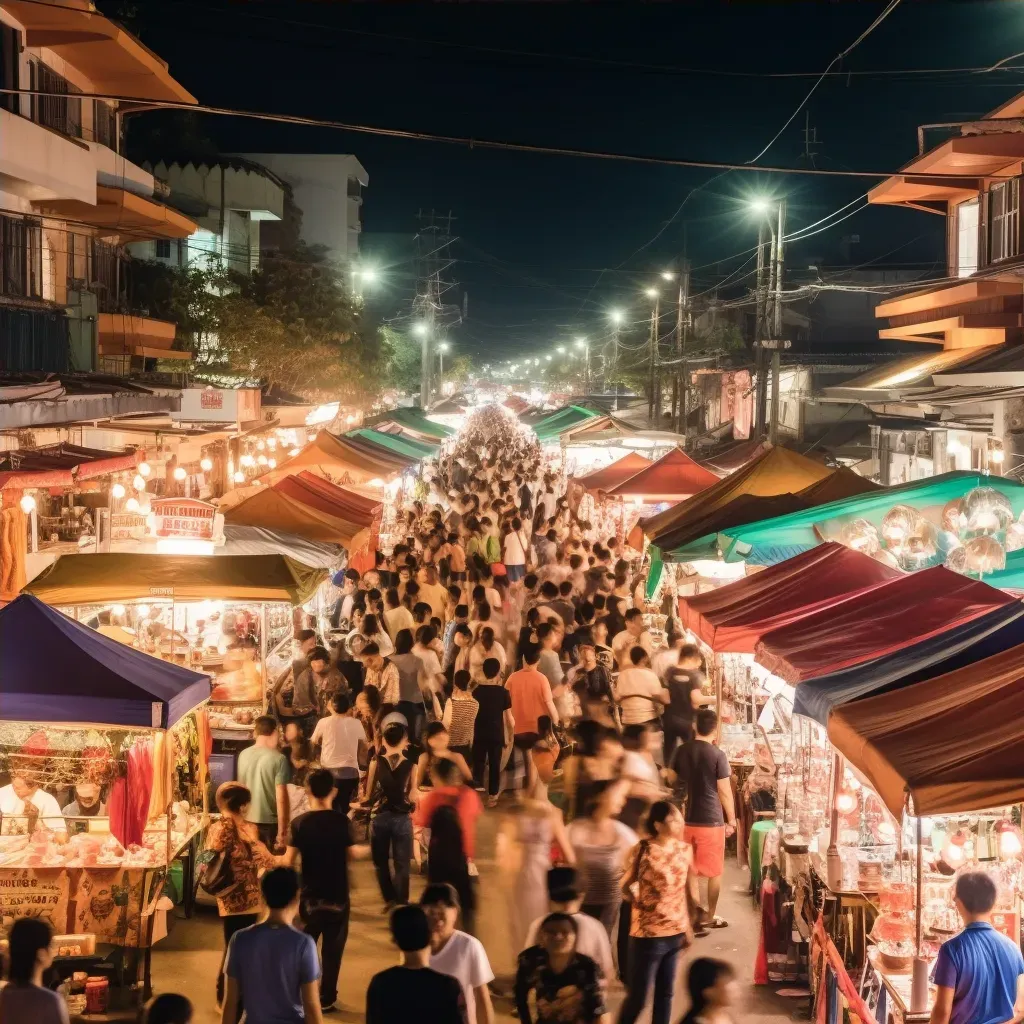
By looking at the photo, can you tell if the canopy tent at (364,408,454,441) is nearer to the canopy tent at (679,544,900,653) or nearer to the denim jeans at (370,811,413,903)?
the canopy tent at (679,544,900,653)

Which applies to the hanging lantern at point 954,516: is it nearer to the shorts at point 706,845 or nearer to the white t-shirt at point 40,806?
the shorts at point 706,845

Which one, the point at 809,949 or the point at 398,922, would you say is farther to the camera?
the point at 809,949

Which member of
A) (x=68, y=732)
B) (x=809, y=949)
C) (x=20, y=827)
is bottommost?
(x=809, y=949)

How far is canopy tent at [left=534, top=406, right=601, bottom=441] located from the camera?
32094mm

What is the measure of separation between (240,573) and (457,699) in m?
2.66

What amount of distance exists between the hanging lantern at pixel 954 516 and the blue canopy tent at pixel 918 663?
3574 mm

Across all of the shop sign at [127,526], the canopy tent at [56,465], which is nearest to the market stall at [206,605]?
the shop sign at [127,526]

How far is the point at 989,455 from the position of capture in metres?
22.0

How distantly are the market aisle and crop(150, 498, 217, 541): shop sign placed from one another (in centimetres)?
428

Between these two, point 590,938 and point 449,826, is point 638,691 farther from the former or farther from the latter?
point 590,938

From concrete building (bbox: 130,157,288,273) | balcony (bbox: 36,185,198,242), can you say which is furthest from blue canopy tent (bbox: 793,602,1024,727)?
concrete building (bbox: 130,157,288,273)

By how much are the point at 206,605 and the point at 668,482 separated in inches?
366

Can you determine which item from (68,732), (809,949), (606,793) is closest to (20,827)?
(68,732)

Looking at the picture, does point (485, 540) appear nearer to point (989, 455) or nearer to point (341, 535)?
point (341, 535)
